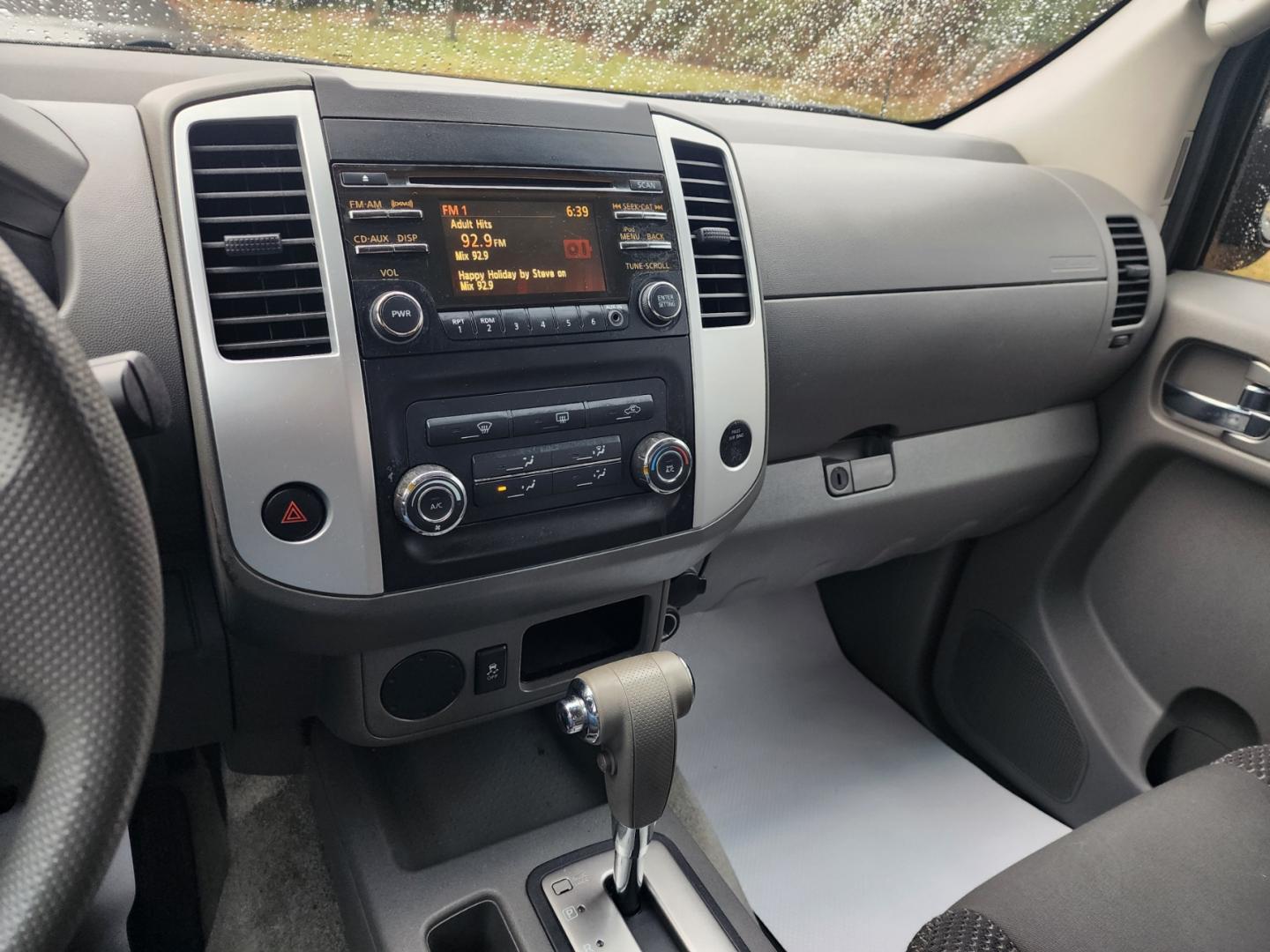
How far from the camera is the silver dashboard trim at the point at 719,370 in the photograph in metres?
0.92

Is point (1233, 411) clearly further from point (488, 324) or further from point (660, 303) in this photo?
point (488, 324)

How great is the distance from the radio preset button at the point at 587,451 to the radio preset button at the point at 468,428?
0.19 ft

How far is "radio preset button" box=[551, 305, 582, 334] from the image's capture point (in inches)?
32.8

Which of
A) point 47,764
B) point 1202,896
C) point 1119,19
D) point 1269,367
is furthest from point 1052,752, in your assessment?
point 47,764

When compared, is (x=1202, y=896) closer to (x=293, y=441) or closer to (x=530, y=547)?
(x=530, y=547)

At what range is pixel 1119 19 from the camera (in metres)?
1.58

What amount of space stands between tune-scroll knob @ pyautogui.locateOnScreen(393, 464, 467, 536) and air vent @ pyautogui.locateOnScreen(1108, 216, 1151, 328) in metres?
1.20

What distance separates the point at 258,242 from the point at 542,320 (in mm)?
248

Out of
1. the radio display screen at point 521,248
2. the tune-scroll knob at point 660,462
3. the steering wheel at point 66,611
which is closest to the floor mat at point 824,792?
the tune-scroll knob at point 660,462

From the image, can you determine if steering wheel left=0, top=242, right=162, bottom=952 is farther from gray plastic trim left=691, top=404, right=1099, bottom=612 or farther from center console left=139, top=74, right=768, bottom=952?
gray plastic trim left=691, top=404, right=1099, bottom=612

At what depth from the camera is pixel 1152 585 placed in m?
1.56

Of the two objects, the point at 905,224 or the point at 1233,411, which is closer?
the point at 905,224

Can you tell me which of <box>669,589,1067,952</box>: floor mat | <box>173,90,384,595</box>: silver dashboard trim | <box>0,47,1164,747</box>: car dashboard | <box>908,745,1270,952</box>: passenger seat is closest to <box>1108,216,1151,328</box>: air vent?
<box>0,47,1164,747</box>: car dashboard

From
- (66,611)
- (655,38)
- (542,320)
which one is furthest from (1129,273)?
(66,611)
